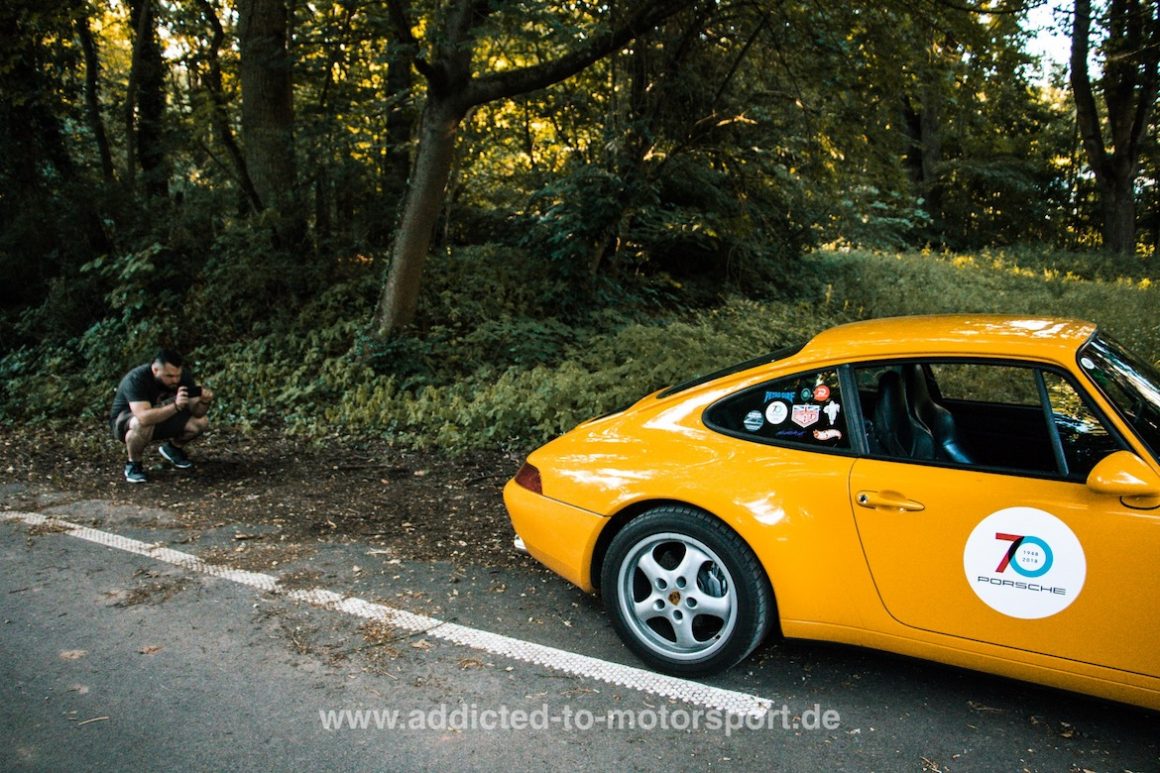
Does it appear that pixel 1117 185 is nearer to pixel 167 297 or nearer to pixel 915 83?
pixel 915 83

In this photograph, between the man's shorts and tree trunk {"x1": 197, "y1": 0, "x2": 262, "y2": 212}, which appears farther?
tree trunk {"x1": 197, "y1": 0, "x2": 262, "y2": 212}

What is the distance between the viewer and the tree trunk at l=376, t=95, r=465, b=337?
877 centimetres

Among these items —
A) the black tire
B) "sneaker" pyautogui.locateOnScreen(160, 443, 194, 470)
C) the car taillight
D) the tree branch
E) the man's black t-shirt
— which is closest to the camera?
the black tire

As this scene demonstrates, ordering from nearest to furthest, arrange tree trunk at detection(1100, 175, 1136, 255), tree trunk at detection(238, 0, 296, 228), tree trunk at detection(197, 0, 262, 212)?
tree trunk at detection(238, 0, 296, 228)
tree trunk at detection(197, 0, 262, 212)
tree trunk at detection(1100, 175, 1136, 255)

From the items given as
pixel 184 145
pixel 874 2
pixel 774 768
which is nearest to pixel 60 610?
pixel 774 768

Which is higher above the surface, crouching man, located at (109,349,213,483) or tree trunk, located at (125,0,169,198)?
tree trunk, located at (125,0,169,198)

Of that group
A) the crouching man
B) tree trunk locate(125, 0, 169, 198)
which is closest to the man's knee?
the crouching man

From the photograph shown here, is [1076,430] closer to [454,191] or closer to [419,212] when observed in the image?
[419,212]

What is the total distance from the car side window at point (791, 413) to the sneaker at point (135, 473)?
5091 mm

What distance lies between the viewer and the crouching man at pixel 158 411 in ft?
21.2

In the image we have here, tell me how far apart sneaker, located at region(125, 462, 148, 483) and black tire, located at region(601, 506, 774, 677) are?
15.4ft

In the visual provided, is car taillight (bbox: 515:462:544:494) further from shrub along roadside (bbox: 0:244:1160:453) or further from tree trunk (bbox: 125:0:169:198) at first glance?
tree trunk (bbox: 125:0:169:198)

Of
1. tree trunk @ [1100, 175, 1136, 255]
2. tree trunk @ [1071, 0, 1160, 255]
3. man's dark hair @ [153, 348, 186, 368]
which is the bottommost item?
man's dark hair @ [153, 348, 186, 368]

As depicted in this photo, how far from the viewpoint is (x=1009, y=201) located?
3150 centimetres
